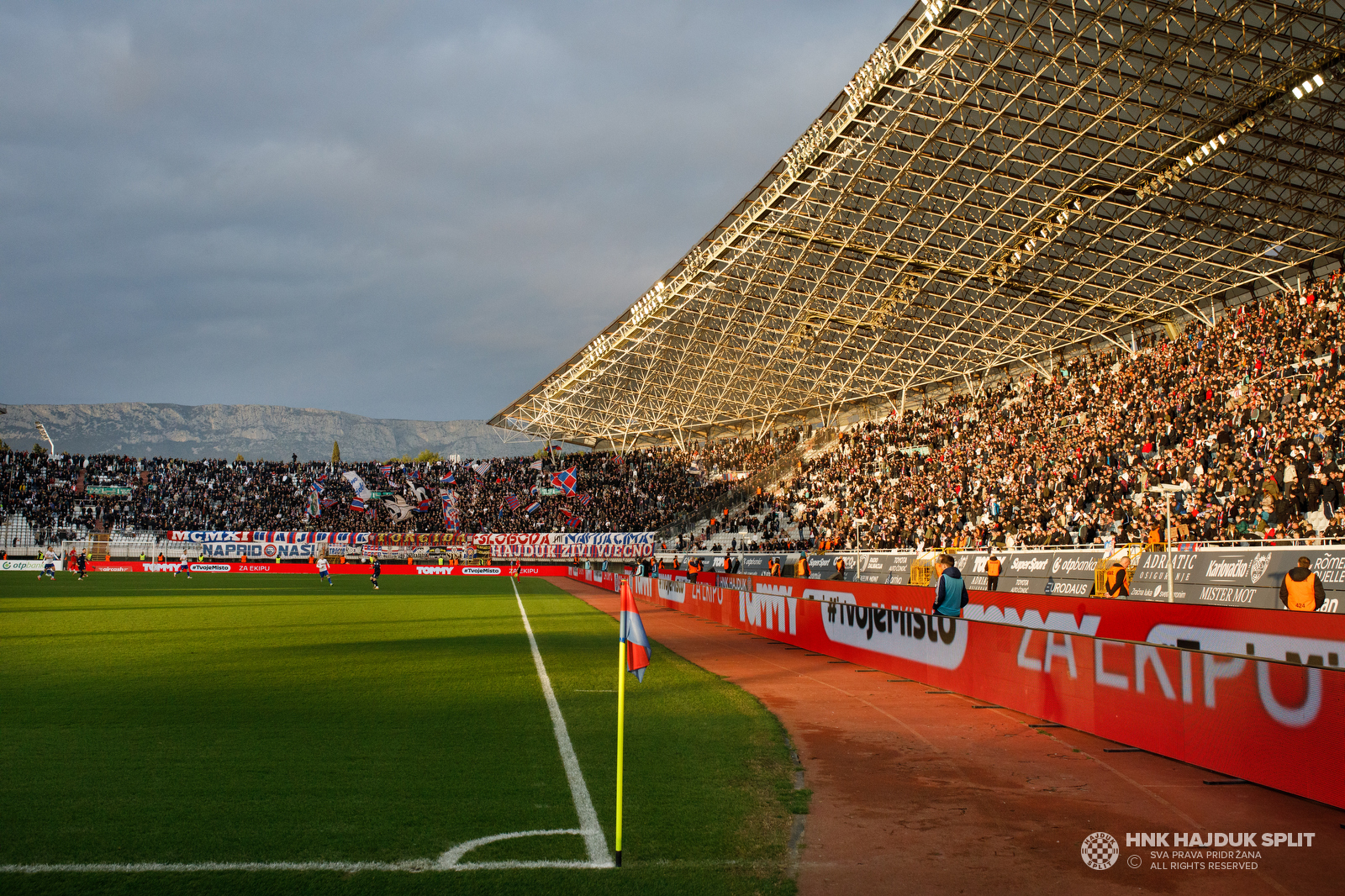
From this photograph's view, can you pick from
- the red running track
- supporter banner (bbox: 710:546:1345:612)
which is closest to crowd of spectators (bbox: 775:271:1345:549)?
supporter banner (bbox: 710:546:1345:612)

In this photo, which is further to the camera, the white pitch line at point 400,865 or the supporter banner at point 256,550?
the supporter banner at point 256,550

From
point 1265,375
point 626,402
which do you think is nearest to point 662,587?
point 1265,375

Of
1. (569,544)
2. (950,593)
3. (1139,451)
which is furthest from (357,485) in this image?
(950,593)

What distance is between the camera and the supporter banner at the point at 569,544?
2717 inches

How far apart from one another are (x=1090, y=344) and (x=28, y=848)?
53.7 meters

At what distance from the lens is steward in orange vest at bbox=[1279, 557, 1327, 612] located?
44.2 feet

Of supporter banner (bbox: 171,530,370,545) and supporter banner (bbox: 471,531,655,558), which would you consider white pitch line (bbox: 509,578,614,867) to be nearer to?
supporter banner (bbox: 471,531,655,558)

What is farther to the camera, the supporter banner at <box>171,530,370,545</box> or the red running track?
the supporter banner at <box>171,530,370,545</box>

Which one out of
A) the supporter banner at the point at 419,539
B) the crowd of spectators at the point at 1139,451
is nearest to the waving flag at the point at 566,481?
the supporter banner at the point at 419,539

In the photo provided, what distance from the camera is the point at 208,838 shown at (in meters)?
5.94

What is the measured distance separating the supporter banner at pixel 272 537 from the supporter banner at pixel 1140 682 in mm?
59168

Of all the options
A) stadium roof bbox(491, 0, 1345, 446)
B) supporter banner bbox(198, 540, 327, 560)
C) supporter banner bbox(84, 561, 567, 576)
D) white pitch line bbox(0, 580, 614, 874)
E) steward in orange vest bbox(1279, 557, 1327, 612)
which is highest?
stadium roof bbox(491, 0, 1345, 446)

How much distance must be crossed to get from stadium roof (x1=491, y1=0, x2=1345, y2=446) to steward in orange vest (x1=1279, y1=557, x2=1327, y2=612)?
1907 centimetres

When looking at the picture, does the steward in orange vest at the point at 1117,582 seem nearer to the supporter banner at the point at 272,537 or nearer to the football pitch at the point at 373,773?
the football pitch at the point at 373,773
